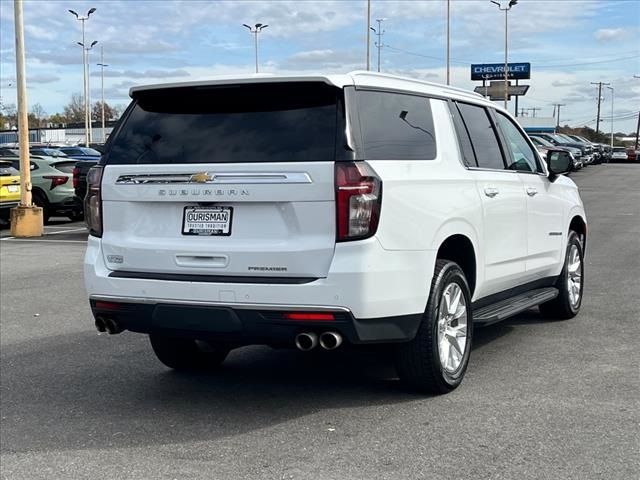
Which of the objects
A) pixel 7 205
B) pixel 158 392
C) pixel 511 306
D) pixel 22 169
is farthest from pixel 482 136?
pixel 7 205

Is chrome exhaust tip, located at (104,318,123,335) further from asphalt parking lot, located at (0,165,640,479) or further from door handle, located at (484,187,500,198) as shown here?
door handle, located at (484,187,500,198)

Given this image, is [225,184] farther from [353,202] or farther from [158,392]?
[158,392]

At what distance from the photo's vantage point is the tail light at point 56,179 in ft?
64.5

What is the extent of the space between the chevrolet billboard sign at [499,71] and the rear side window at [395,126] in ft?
304

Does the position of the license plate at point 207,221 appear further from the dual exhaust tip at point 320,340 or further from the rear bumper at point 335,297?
the dual exhaust tip at point 320,340

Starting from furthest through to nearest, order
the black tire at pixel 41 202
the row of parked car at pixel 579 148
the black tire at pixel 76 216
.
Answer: the row of parked car at pixel 579 148 < the black tire at pixel 76 216 < the black tire at pixel 41 202

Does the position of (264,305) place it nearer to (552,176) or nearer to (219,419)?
(219,419)

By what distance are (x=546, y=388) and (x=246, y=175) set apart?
93.5 inches

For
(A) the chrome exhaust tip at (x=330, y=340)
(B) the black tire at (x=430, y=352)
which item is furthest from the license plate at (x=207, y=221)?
(B) the black tire at (x=430, y=352)

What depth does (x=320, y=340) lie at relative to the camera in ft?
15.1

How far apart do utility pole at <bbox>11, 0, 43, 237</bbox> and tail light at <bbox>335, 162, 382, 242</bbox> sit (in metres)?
13.9

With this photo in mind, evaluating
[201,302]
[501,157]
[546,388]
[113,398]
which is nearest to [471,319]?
[546,388]

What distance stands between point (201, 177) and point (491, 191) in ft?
7.19

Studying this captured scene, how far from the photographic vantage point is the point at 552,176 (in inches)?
283
